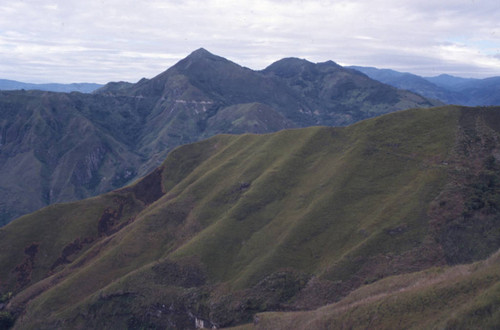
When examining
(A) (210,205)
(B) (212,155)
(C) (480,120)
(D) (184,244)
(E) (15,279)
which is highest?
(C) (480,120)

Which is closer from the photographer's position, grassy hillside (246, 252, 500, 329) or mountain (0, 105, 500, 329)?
grassy hillside (246, 252, 500, 329)

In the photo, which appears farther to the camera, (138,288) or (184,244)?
(184,244)

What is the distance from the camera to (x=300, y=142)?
10769cm

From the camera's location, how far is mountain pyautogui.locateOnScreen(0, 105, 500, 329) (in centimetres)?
4966

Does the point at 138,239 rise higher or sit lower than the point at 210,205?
lower

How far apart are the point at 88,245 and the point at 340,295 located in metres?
72.0

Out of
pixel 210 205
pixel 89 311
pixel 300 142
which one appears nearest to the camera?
pixel 89 311

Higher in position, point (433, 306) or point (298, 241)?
point (433, 306)

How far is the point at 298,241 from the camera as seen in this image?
7075 cm

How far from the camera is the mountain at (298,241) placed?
163 ft

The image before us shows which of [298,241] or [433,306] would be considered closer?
[433,306]

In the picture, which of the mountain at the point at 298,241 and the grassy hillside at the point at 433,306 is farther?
the mountain at the point at 298,241

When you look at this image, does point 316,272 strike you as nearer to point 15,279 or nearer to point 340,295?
point 340,295

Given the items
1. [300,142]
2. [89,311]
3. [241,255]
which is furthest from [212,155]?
[89,311]
